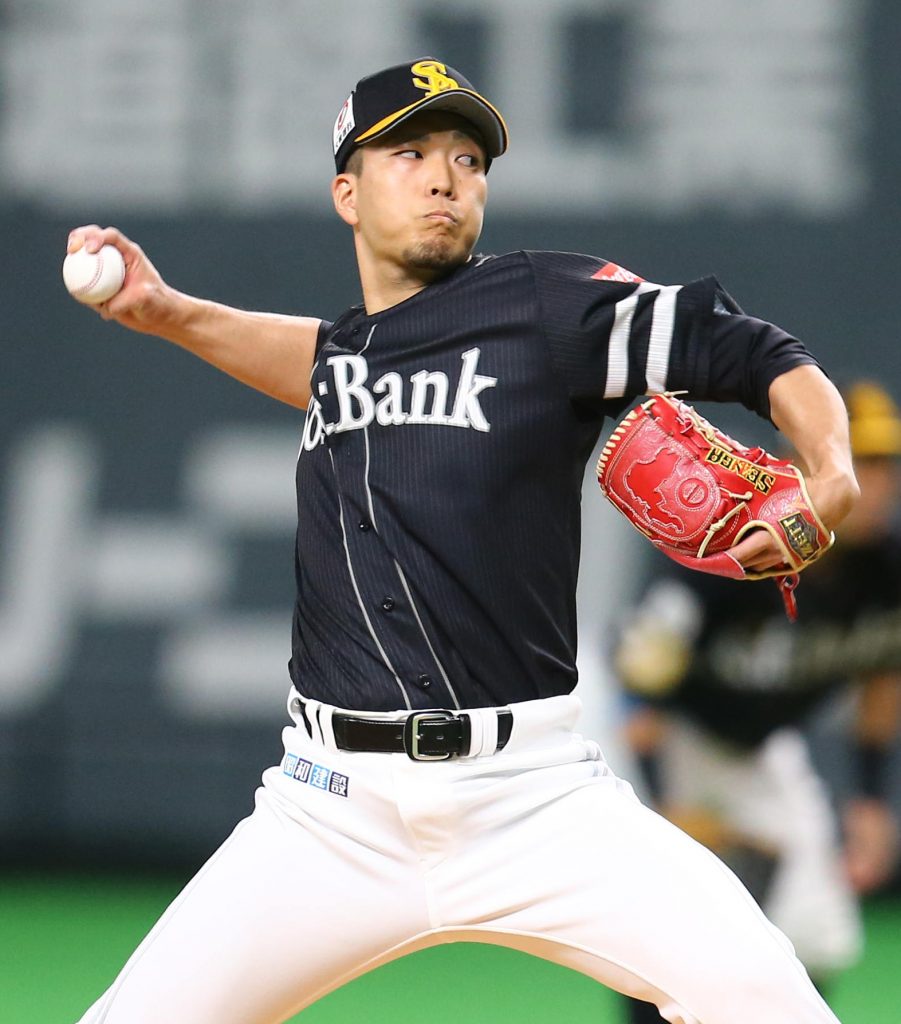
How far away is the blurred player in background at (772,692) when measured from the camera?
14.7 feet

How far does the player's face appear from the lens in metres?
2.87

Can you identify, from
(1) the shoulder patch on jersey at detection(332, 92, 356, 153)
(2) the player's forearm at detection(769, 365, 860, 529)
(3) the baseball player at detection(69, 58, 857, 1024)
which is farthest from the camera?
(1) the shoulder patch on jersey at detection(332, 92, 356, 153)

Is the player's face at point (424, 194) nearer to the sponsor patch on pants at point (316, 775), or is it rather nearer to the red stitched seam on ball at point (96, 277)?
the red stitched seam on ball at point (96, 277)

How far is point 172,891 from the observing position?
266 inches

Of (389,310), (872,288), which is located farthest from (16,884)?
(389,310)

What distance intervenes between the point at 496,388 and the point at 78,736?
434cm

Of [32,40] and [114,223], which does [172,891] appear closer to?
[114,223]

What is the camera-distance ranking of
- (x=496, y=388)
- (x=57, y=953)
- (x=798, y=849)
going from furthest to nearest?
(x=57, y=953)
(x=798, y=849)
(x=496, y=388)

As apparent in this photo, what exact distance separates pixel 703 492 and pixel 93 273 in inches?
46.3

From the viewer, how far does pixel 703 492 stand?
2592 millimetres

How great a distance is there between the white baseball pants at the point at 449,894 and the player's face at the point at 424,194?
2.58 ft

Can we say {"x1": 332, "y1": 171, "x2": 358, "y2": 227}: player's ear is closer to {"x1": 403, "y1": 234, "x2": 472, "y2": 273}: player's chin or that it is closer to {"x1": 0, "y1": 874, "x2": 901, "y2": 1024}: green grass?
{"x1": 403, "y1": 234, "x2": 472, "y2": 273}: player's chin

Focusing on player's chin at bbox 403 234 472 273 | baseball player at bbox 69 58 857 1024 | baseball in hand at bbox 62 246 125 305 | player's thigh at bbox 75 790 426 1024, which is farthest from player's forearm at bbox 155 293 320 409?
player's thigh at bbox 75 790 426 1024

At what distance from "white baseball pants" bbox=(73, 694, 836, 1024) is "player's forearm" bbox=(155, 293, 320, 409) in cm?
89
